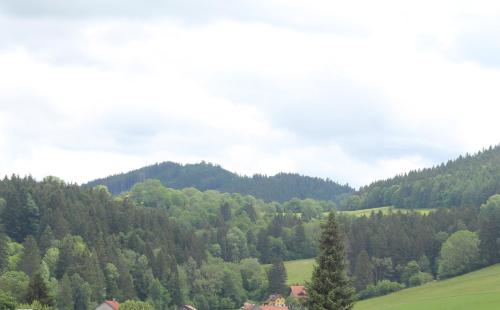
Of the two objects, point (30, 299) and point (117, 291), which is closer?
point (30, 299)

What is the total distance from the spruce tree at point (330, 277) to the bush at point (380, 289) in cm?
13750

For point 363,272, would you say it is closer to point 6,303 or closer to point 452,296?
point 452,296

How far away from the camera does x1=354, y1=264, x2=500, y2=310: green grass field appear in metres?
126

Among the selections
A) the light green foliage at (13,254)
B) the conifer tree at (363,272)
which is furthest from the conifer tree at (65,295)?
the conifer tree at (363,272)

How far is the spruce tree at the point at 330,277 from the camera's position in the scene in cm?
4931

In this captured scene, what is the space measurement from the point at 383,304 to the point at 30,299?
247 feet

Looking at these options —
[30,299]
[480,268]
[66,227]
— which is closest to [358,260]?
[480,268]

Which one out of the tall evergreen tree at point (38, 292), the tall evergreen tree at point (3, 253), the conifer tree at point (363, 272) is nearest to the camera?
the tall evergreen tree at point (38, 292)

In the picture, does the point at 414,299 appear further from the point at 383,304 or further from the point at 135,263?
the point at 135,263

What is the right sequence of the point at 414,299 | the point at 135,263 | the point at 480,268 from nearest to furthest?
the point at 414,299 → the point at 480,268 → the point at 135,263

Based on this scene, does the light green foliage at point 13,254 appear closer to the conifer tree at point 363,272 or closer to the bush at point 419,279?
the conifer tree at point 363,272

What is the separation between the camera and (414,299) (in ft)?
493

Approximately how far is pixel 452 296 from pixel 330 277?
94771 millimetres

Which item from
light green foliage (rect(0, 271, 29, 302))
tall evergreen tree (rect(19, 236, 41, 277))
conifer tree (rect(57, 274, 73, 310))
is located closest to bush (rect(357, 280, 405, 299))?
conifer tree (rect(57, 274, 73, 310))
